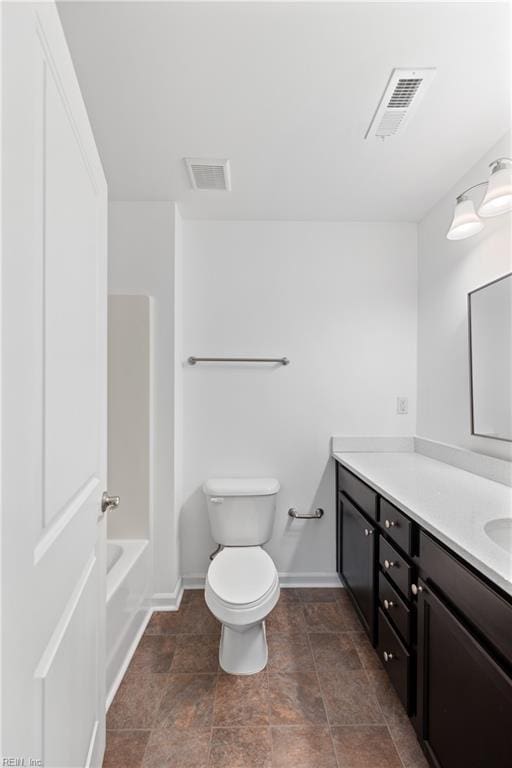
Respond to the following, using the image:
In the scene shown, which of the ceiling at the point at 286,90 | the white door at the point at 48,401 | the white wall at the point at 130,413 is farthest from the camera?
the white wall at the point at 130,413

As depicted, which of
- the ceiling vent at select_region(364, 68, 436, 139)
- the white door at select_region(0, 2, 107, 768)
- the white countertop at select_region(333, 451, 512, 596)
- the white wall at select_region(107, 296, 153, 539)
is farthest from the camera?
the white wall at select_region(107, 296, 153, 539)

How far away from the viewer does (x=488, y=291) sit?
1785 mm

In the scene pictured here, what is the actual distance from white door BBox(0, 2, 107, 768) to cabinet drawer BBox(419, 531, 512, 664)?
964mm

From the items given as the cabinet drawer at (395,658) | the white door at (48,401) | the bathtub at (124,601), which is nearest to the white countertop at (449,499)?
the cabinet drawer at (395,658)

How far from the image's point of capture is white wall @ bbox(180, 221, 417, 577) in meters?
2.50

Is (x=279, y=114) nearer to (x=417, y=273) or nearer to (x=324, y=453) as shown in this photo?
(x=417, y=273)

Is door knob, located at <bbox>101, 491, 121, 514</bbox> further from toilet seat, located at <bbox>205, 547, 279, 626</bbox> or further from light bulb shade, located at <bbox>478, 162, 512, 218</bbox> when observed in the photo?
light bulb shade, located at <bbox>478, 162, 512, 218</bbox>

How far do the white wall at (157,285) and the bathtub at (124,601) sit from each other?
0.59ft

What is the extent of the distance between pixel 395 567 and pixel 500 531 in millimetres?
428

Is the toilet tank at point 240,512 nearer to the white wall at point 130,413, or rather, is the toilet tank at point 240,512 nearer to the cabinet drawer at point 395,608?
the white wall at point 130,413

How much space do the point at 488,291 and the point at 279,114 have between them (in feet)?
3.84

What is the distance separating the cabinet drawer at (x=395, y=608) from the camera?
1398 millimetres

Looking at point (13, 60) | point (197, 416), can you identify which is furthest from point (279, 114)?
point (197, 416)

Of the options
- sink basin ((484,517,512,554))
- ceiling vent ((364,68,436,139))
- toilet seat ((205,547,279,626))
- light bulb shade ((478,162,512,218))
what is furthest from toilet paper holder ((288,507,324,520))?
ceiling vent ((364,68,436,139))
